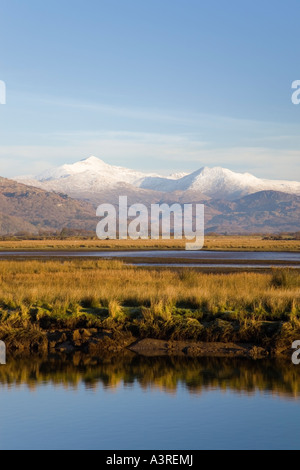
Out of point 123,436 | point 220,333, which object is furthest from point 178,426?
point 220,333

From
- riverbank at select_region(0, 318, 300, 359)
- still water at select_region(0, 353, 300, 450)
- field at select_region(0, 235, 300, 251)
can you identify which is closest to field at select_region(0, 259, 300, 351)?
riverbank at select_region(0, 318, 300, 359)

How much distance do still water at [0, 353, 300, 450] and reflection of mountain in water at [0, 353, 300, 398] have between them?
2 cm

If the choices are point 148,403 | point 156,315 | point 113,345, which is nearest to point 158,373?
point 148,403

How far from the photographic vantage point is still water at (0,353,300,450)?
41.0ft

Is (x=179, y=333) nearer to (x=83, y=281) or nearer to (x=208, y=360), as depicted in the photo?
(x=208, y=360)

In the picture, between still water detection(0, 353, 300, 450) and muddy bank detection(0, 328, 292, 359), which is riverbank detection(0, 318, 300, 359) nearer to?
muddy bank detection(0, 328, 292, 359)

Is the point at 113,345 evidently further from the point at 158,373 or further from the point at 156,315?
the point at 158,373

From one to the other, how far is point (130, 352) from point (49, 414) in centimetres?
679

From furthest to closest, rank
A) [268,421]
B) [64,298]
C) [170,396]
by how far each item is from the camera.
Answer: [64,298]
[170,396]
[268,421]

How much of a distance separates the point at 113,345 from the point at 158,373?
12.4 feet

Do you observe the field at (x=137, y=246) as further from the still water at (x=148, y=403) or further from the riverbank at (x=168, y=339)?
the still water at (x=148, y=403)

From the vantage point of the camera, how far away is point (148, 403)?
49.2 ft

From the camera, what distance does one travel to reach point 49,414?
14.1 m

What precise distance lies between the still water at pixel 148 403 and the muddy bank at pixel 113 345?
97cm
